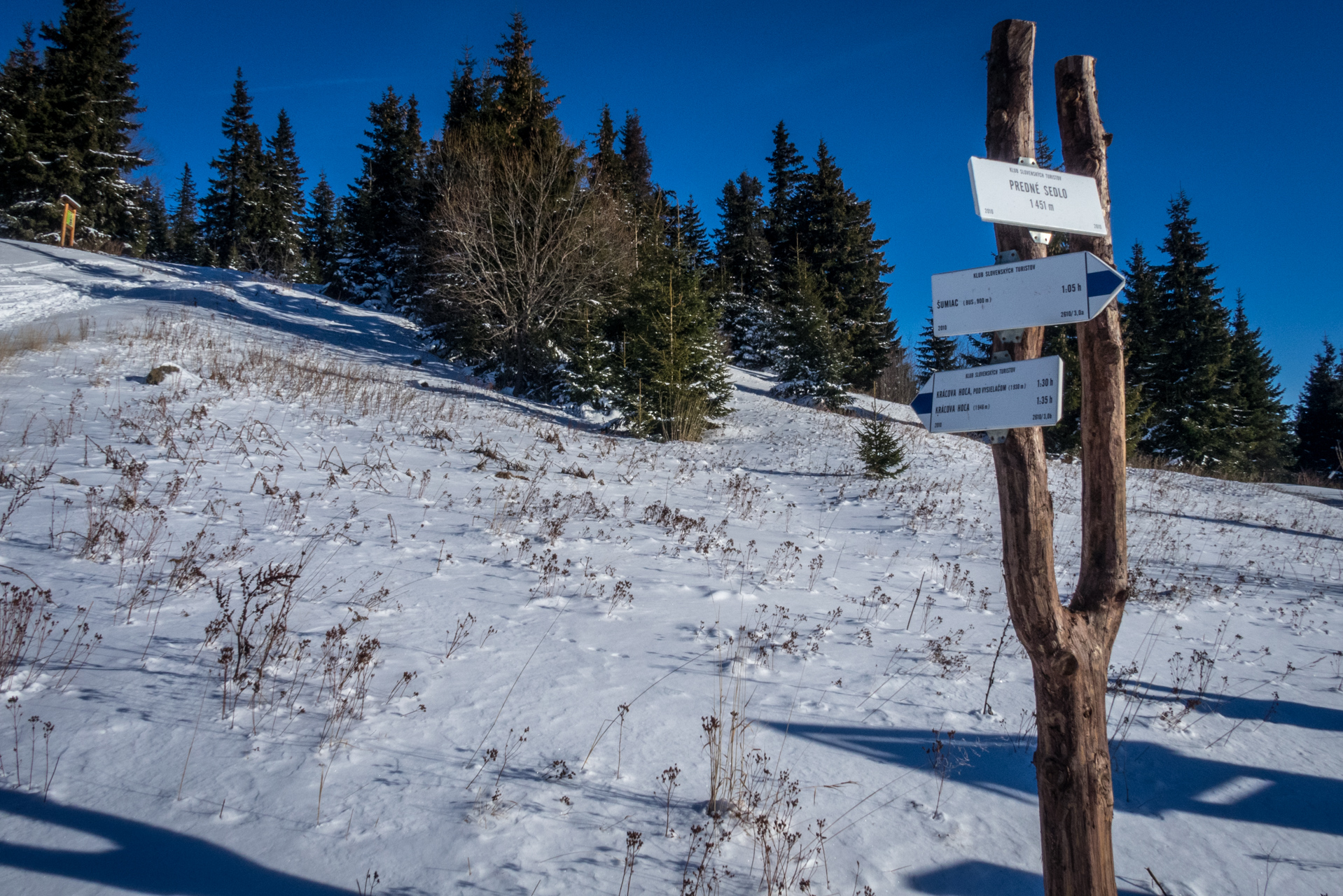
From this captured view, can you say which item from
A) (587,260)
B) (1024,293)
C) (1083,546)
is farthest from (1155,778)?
(587,260)

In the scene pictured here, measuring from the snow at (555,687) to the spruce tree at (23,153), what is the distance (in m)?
26.8

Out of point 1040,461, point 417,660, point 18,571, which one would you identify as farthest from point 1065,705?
point 18,571

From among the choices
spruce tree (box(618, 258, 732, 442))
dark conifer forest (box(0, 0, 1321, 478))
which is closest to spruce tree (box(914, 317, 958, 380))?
dark conifer forest (box(0, 0, 1321, 478))

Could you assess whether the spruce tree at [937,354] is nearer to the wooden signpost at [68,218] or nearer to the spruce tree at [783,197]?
the spruce tree at [783,197]

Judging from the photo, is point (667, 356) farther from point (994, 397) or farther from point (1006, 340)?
point (994, 397)

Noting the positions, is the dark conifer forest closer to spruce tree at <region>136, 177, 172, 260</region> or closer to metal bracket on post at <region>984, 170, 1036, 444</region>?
spruce tree at <region>136, 177, 172, 260</region>

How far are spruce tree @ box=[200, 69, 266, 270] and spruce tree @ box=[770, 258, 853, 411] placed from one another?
114 feet

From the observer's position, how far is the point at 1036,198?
2543mm

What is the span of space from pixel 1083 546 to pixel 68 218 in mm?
39633

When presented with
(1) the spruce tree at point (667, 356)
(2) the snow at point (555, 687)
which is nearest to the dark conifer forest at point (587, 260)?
(1) the spruce tree at point (667, 356)

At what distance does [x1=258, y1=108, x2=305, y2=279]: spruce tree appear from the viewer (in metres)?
39.7

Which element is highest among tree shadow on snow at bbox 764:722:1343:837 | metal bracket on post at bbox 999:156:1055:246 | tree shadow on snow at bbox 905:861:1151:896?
metal bracket on post at bbox 999:156:1055:246

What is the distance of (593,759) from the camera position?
3.29m

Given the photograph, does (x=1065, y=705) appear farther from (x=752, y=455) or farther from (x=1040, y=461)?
(x=752, y=455)
